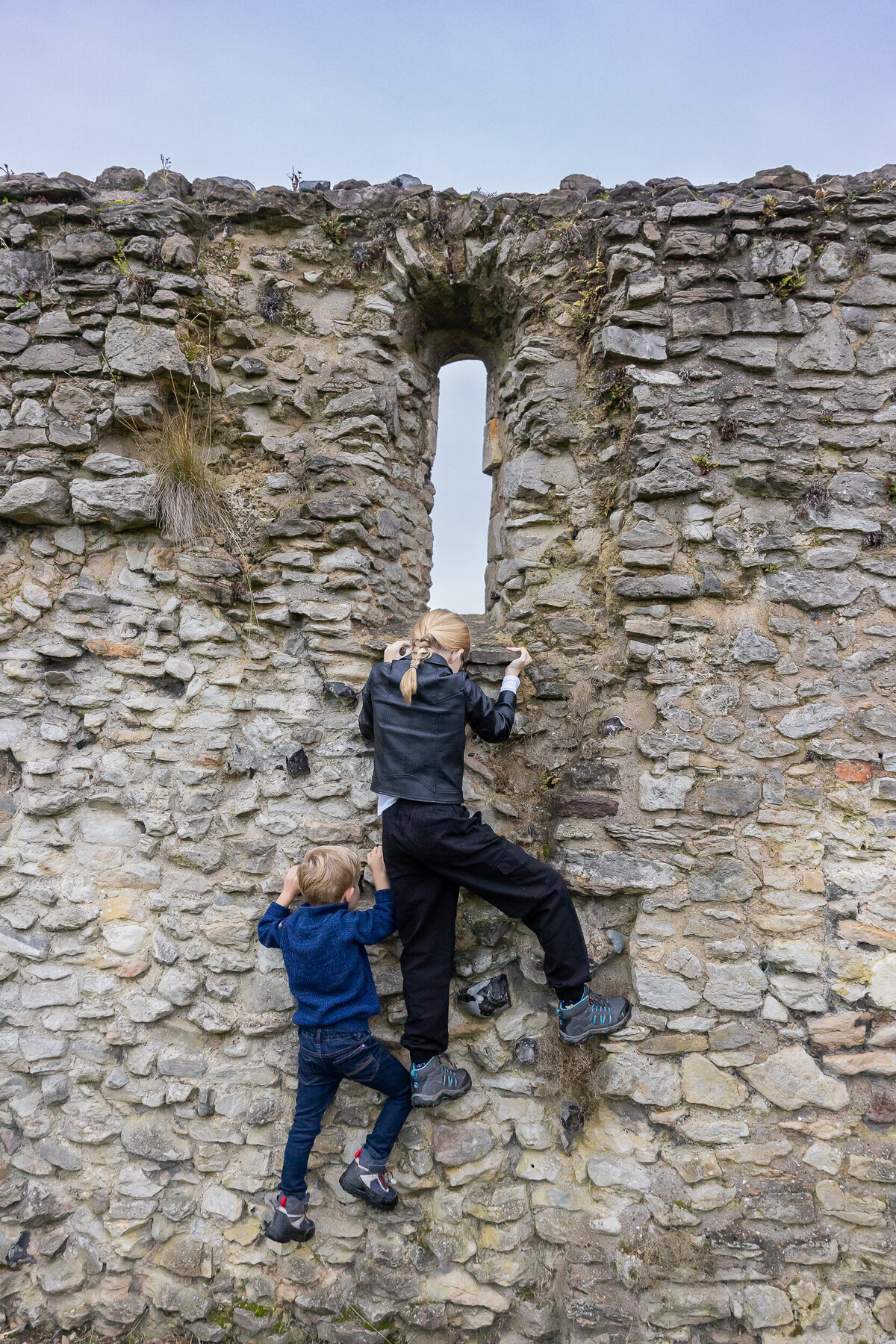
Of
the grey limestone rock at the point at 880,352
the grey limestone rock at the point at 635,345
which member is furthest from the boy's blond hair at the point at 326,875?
the grey limestone rock at the point at 880,352

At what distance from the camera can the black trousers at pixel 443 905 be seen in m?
2.92

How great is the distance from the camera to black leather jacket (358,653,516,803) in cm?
290

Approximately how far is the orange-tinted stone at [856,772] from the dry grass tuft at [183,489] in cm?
305

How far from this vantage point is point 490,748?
351cm

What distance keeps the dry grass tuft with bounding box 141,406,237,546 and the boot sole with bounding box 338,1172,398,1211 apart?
290cm

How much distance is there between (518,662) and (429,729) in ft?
1.91

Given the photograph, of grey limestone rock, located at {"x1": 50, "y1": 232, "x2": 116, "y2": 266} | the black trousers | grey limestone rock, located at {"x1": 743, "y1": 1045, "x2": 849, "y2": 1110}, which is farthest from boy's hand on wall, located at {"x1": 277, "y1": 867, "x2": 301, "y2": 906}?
grey limestone rock, located at {"x1": 50, "y1": 232, "x2": 116, "y2": 266}

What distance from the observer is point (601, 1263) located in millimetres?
2896

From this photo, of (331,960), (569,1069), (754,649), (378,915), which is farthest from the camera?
(754,649)

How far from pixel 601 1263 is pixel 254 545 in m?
3.51

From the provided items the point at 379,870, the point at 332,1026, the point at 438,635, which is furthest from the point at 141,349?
the point at 332,1026

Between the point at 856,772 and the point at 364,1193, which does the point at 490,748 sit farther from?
the point at 364,1193

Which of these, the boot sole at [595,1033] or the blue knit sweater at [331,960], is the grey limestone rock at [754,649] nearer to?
the boot sole at [595,1033]

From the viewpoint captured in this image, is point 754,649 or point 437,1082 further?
point 754,649
